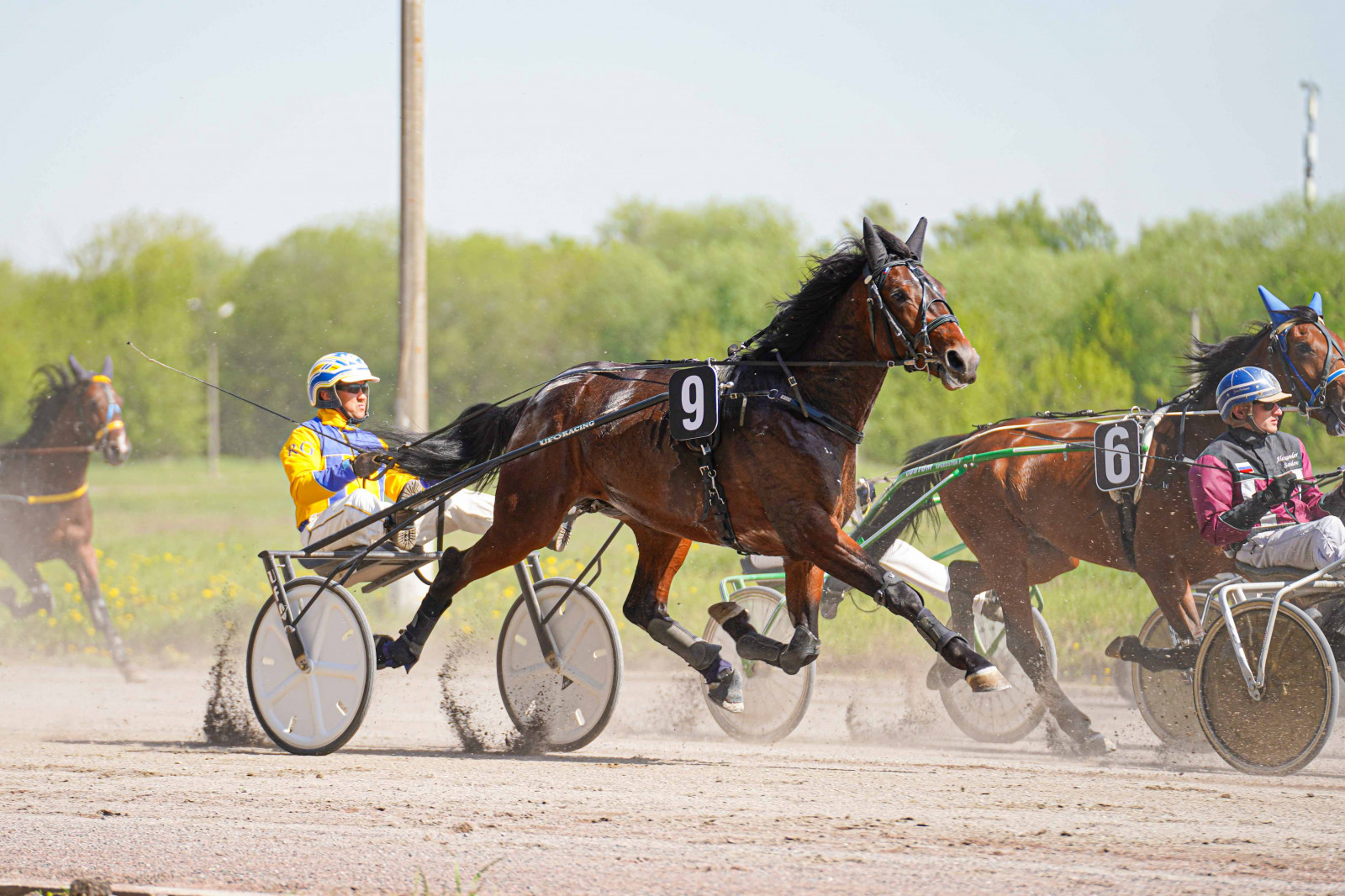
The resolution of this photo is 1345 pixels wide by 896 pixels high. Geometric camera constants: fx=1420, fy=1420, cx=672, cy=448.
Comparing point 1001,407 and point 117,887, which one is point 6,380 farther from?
point 117,887

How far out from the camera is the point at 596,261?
67.9 ft

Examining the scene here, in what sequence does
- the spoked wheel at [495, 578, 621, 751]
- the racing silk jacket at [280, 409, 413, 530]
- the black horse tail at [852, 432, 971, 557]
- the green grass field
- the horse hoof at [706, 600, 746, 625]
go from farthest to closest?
the green grass field < the black horse tail at [852, 432, 971, 557] < the racing silk jacket at [280, 409, 413, 530] < the spoked wheel at [495, 578, 621, 751] < the horse hoof at [706, 600, 746, 625]

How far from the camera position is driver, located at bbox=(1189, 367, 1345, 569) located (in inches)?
225

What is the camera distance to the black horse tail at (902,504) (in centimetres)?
749

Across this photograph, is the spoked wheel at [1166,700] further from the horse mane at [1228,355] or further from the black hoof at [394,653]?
the black hoof at [394,653]

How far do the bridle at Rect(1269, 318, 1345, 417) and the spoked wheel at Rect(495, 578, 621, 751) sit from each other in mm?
3389

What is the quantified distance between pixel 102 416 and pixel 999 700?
21.5 feet

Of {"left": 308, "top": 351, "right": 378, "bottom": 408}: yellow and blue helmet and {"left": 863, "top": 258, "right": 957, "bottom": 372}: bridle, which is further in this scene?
{"left": 308, "top": 351, "right": 378, "bottom": 408}: yellow and blue helmet

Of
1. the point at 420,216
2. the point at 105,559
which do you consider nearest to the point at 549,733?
the point at 420,216

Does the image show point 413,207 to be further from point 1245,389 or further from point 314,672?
point 1245,389

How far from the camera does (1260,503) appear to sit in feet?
19.3

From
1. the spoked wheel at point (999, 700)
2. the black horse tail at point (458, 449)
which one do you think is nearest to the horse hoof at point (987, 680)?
the spoked wheel at point (999, 700)

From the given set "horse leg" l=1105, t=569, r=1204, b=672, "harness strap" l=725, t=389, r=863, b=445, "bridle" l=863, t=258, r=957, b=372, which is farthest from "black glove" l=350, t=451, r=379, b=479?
"horse leg" l=1105, t=569, r=1204, b=672

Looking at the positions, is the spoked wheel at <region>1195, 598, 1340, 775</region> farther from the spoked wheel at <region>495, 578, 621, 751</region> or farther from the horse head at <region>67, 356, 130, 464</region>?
the horse head at <region>67, 356, 130, 464</region>
